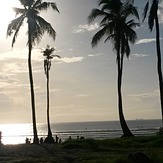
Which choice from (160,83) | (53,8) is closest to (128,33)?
(53,8)

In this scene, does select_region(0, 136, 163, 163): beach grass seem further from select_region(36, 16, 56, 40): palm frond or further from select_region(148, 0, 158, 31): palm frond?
select_region(36, 16, 56, 40): palm frond

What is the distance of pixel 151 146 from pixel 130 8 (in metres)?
20.0

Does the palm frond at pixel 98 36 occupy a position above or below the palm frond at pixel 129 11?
below

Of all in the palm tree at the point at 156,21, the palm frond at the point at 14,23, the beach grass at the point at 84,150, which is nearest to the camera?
the beach grass at the point at 84,150

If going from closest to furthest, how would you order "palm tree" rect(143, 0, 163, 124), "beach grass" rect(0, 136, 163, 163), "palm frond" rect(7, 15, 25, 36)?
"beach grass" rect(0, 136, 163, 163), "palm tree" rect(143, 0, 163, 124), "palm frond" rect(7, 15, 25, 36)

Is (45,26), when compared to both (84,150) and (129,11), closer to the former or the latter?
(129,11)

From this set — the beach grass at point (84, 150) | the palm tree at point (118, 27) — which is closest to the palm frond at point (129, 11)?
the palm tree at point (118, 27)

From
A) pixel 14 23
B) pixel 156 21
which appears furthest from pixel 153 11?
pixel 14 23

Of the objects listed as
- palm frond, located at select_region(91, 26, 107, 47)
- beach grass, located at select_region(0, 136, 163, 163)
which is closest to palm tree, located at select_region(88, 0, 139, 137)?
palm frond, located at select_region(91, 26, 107, 47)

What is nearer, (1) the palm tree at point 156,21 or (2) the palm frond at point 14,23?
(1) the palm tree at point 156,21

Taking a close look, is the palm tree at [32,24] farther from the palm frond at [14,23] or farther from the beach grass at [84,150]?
the beach grass at [84,150]

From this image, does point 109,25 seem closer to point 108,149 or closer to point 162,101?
point 162,101

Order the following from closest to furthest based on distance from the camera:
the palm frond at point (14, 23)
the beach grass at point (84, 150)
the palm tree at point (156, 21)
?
the beach grass at point (84, 150) < the palm tree at point (156, 21) < the palm frond at point (14, 23)

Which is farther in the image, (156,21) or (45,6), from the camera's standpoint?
(45,6)
